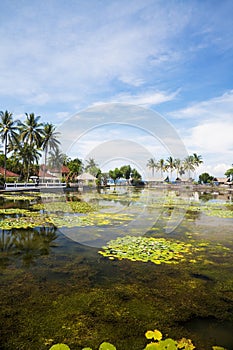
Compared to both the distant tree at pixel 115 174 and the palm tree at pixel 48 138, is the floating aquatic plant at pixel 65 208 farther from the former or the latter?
the distant tree at pixel 115 174

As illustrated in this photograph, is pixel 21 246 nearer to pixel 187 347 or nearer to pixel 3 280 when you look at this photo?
pixel 3 280

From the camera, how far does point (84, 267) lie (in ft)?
18.4

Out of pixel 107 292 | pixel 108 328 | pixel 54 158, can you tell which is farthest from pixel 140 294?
pixel 54 158

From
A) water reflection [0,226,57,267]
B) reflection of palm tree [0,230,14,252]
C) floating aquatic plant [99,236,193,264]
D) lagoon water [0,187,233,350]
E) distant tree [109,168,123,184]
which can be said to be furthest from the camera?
distant tree [109,168,123,184]

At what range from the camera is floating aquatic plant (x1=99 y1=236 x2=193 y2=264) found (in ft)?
20.6

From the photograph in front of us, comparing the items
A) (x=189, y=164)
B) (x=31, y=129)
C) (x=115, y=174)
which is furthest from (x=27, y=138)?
(x=189, y=164)

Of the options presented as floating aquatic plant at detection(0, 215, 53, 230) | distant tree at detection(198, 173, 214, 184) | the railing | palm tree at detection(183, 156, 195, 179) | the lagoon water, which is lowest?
the lagoon water

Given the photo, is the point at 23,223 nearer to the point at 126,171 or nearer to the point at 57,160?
the point at 57,160

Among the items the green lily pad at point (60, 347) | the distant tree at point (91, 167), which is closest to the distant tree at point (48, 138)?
the distant tree at point (91, 167)

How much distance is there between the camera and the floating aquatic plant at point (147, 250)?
627 centimetres

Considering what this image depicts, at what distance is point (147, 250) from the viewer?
6.85m

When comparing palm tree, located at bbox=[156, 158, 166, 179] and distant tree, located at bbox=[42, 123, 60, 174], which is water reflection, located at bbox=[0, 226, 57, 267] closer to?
distant tree, located at bbox=[42, 123, 60, 174]

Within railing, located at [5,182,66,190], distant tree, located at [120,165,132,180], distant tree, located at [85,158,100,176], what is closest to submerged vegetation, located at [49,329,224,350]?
railing, located at [5,182,66,190]

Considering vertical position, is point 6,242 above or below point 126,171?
below
